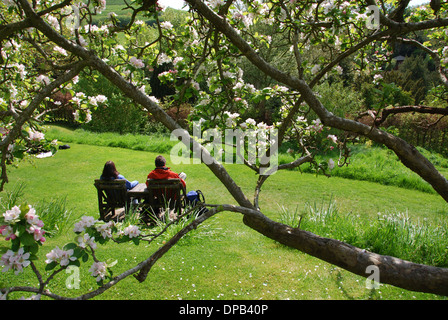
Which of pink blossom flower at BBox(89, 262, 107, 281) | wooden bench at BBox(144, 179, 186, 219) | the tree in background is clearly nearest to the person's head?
wooden bench at BBox(144, 179, 186, 219)

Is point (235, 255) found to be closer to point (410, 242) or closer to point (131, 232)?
point (410, 242)

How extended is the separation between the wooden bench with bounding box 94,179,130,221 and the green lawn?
496 mm

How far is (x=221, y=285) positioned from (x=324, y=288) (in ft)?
4.10

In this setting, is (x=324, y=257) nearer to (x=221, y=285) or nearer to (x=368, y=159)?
(x=221, y=285)

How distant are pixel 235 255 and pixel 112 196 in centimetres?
228

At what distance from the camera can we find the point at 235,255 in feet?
15.0

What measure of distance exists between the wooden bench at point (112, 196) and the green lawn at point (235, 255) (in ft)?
1.63

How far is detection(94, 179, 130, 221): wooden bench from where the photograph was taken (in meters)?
5.06

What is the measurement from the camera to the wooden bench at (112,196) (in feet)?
16.6

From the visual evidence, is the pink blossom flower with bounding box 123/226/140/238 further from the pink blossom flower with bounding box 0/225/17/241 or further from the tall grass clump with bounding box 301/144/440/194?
the tall grass clump with bounding box 301/144/440/194

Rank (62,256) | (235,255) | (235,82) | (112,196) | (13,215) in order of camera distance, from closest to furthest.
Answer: (13,215)
(62,256)
(235,82)
(235,255)
(112,196)

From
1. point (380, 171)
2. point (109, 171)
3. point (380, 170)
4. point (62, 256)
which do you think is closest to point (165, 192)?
point (109, 171)

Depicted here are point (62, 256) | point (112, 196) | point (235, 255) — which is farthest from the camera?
point (112, 196)

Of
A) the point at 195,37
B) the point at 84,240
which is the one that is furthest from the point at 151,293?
the point at 195,37
